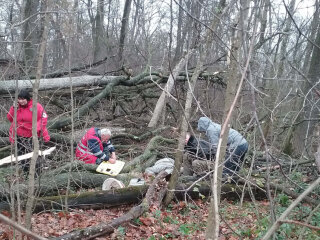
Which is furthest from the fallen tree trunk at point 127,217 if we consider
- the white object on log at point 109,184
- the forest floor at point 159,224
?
the white object on log at point 109,184

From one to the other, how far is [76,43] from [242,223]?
12.1m

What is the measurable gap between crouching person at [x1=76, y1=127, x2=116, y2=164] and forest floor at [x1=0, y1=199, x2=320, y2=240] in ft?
4.95

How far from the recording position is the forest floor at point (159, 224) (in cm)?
383

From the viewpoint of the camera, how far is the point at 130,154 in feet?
23.0

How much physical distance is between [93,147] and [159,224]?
2.22 metres

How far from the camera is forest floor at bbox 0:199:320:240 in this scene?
383 cm

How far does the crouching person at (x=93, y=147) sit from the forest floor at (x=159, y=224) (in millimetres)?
1510

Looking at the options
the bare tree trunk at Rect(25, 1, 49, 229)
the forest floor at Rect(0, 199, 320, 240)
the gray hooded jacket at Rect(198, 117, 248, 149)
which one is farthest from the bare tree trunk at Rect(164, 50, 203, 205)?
the bare tree trunk at Rect(25, 1, 49, 229)

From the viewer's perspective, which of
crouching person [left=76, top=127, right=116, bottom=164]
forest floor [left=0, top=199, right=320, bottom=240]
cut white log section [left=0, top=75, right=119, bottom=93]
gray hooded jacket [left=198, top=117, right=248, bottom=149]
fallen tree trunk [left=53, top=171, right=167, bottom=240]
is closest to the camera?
fallen tree trunk [left=53, top=171, right=167, bottom=240]

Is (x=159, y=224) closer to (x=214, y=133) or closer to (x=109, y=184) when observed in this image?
(x=109, y=184)

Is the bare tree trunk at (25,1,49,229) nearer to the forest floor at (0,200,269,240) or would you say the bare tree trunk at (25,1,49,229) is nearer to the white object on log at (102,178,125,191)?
the forest floor at (0,200,269,240)

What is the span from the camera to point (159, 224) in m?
4.18

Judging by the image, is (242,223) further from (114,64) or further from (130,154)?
(114,64)

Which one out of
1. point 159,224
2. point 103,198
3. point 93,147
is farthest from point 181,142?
point 93,147
